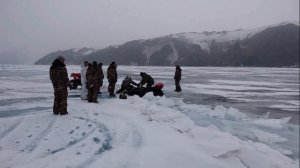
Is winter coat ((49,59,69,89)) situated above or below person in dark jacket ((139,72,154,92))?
above

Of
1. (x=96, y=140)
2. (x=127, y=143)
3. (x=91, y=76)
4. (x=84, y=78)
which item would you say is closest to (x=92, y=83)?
(x=91, y=76)

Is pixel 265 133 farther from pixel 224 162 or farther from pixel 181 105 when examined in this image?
pixel 181 105

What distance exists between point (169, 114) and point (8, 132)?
17.5 ft

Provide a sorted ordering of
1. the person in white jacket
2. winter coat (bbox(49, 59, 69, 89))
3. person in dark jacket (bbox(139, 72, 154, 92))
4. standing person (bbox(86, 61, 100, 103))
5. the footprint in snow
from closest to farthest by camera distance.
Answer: the footprint in snow < winter coat (bbox(49, 59, 69, 89)) < standing person (bbox(86, 61, 100, 103)) < the person in white jacket < person in dark jacket (bbox(139, 72, 154, 92))

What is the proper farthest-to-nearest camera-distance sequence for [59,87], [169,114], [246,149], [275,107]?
1. [275,107]
2. [169,114]
3. [59,87]
4. [246,149]

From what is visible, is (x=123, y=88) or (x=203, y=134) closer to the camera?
(x=203, y=134)

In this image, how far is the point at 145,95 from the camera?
1731 cm

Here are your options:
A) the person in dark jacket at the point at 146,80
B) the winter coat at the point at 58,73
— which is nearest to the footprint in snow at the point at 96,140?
the winter coat at the point at 58,73

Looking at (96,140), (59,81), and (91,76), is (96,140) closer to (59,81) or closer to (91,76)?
(59,81)

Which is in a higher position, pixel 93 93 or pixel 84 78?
pixel 84 78

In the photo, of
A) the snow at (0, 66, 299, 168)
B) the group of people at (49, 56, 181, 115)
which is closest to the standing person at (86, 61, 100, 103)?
the group of people at (49, 56, 181, 115)

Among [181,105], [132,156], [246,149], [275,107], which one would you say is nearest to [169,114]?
[181,105]

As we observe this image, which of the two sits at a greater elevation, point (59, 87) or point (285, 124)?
point (59, 87)

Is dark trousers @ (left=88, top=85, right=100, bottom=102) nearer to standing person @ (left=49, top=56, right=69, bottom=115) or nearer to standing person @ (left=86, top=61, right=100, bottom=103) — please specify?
standing person @ (left=86, top=61, right=100, bottom=103)
